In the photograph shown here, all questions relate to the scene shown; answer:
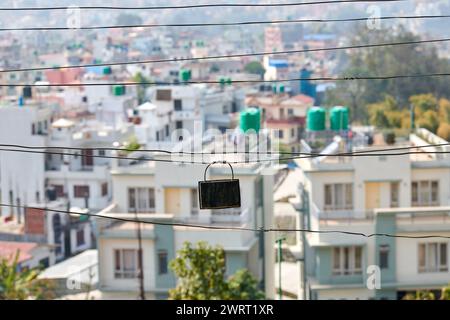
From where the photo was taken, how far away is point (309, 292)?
5855mm

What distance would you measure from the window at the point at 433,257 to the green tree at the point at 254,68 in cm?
1604

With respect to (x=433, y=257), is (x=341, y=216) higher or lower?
higher

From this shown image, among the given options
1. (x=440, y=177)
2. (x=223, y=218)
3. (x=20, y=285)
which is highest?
(x=440, y=177)

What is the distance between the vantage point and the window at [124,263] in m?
5.73

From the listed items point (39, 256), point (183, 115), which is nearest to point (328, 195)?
point (39, 256)

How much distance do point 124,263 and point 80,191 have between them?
3.83 metres

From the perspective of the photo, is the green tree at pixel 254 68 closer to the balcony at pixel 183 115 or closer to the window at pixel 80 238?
the balcony at pixel 183 115

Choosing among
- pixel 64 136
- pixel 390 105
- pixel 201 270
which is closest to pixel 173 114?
pixel 64 136

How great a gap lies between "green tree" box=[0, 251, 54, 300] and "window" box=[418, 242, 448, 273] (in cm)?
214

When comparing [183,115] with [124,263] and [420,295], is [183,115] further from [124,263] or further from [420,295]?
[420,295]

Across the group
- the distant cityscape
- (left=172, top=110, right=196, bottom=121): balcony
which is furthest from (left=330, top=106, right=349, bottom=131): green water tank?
(left=172, top=110, right=196, bottom=121): balcony

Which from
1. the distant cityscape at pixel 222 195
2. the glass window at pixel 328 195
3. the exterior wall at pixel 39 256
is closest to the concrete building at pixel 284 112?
the distant cityscape at pixel 222 195

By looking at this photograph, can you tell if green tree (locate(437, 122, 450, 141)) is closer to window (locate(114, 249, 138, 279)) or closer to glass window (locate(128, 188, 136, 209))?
glass window (locate(128, 188, 136, 209))

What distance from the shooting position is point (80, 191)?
9492 mm
